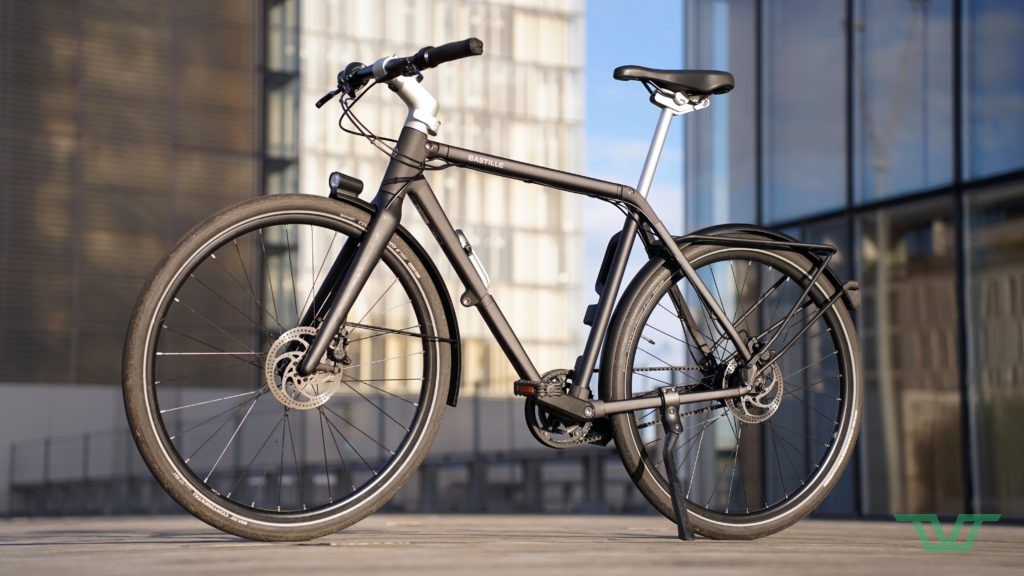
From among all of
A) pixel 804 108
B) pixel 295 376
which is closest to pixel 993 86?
pixel 804 108

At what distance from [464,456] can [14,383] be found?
12.5 meters

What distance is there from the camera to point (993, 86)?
32.9 ft

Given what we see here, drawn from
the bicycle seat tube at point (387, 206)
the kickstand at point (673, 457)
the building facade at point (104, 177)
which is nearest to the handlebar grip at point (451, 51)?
the bicycle seat tube at point (387, 206)

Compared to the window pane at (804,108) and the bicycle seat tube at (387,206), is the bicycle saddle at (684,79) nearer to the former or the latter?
the bicycle seat tube at (387,206)

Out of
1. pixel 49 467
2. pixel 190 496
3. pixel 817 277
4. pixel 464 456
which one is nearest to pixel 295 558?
Result: pixel 190 496

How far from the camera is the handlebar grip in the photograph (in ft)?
10.5

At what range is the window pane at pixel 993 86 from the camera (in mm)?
9875

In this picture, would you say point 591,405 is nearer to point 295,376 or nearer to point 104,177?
point 295,376

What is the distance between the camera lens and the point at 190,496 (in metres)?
2.96

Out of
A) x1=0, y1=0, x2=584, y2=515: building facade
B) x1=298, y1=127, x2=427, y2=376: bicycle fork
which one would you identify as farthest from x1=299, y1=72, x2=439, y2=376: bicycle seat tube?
x1=0, y1=0, x2=584, y2=515: building facade

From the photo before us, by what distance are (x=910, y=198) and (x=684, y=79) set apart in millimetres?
7441

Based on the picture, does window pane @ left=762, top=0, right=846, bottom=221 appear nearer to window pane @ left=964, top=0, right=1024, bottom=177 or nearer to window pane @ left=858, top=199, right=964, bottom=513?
window pane @ left=858, top=199, right=964, bottom=513

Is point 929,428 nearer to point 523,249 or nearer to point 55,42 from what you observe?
point 55,42

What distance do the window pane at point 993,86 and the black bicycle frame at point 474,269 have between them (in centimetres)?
679
